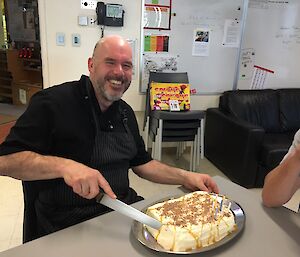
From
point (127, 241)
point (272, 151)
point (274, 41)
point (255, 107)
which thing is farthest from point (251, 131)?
point (127, 241)

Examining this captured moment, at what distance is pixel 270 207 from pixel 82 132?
0.73 m

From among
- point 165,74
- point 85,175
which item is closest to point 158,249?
point 85,175

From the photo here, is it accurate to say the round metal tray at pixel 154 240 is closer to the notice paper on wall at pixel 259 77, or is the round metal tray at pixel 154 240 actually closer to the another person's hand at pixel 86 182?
the another person's hand at pixel 86 182

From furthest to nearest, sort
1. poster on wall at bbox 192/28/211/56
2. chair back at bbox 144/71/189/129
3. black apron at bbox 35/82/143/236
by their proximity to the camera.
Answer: poster on wall at bbox 192/28/211/56
chair back at bbox 144/71/189/129
black apron at bbox 35/82/143/236

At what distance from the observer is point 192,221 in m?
0.88

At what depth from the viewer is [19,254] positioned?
0.78 m

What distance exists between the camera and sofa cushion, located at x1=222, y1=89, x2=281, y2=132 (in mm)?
3123

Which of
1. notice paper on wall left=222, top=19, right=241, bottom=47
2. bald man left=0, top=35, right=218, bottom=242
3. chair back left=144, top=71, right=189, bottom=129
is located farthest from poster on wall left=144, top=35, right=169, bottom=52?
bald man left=0, top=35, right=218, bottom=242

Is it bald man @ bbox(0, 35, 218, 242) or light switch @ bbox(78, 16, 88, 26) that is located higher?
light switch @ bbox(78, 16, 88, 26)

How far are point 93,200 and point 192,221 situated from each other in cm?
43

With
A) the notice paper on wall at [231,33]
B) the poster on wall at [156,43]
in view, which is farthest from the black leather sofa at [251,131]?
the poster on wall at [156,43]

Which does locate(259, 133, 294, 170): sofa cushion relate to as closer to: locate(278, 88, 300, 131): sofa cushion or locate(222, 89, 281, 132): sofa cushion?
locate(222, 89, 281, 132): sofa cushion

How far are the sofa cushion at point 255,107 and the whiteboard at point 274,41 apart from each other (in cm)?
23

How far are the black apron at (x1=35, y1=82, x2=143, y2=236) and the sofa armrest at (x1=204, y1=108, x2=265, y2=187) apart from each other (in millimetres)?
1643
